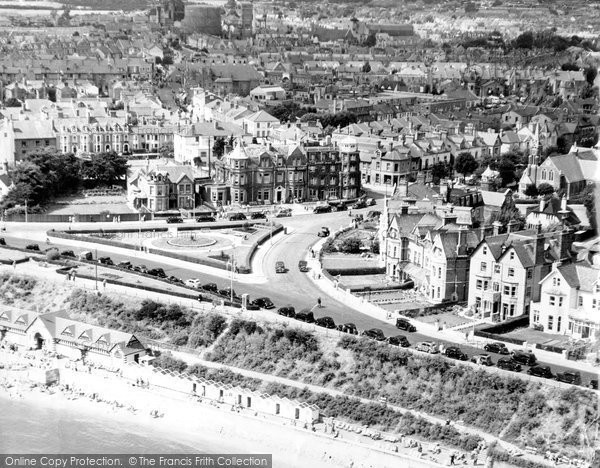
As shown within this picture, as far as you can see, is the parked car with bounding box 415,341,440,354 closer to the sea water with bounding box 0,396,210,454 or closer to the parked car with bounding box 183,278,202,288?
the sea water with bounding box 0,396,210,454

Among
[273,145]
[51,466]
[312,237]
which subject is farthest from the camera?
[273,145]

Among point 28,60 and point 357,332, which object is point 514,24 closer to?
point 28,60

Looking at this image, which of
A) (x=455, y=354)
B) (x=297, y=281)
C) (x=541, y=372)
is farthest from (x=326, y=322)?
(x=541, y=372)

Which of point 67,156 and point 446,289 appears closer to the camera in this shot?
point 446,289

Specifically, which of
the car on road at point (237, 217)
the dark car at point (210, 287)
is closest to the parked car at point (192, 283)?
the dark car at point (210, 287)

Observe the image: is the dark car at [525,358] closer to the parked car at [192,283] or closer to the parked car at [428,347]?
the parked car at [428,347]

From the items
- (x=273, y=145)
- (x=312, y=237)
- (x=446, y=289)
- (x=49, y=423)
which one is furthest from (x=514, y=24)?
(x=49, y=423)
